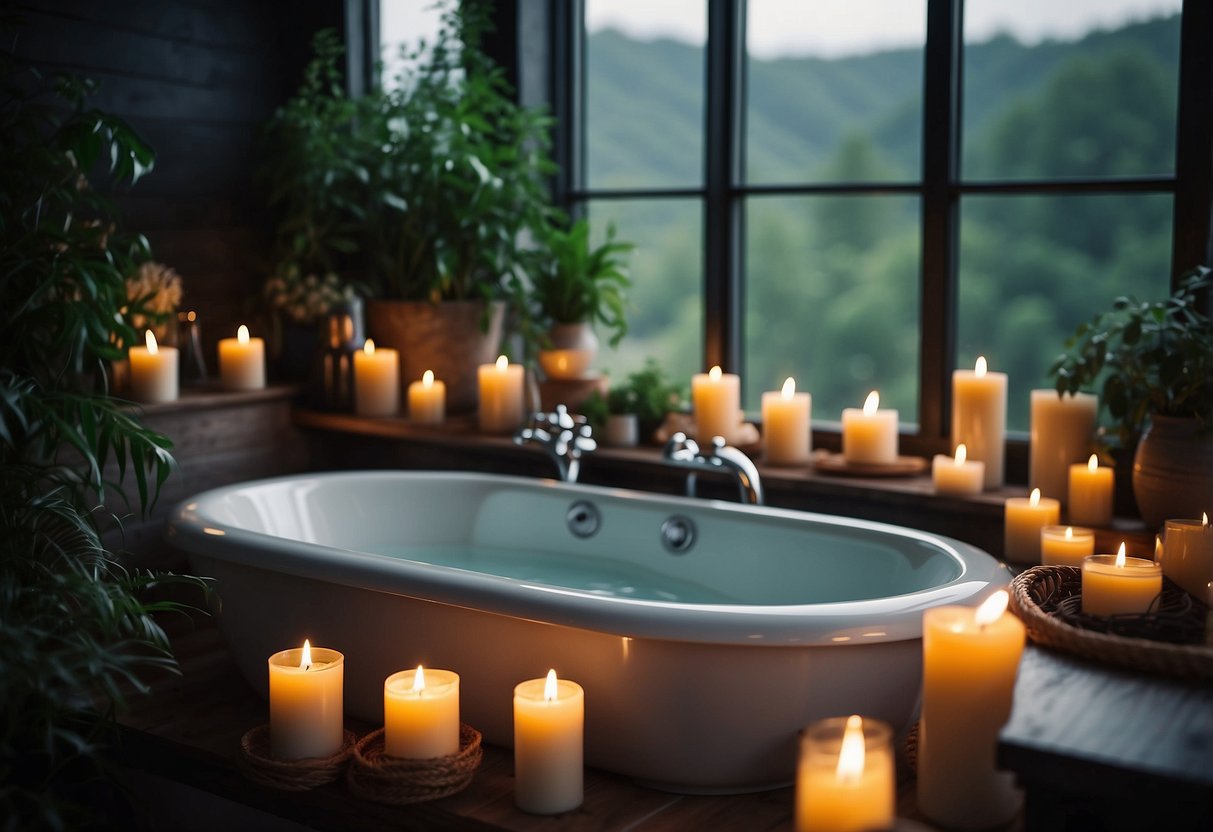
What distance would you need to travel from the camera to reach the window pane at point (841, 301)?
11828 mm

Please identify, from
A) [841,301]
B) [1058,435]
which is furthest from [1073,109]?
[1058,435]

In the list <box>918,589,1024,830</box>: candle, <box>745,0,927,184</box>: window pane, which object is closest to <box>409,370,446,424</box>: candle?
<box>918,589,1024,830</box>: candle

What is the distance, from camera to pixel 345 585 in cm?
226

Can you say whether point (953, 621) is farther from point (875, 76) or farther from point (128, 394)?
point (875, 76)

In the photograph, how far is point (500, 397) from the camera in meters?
3.27

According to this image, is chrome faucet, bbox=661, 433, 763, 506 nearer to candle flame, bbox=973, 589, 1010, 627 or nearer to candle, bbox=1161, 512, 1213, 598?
candle, bbox=1161, 512, 1213, 598

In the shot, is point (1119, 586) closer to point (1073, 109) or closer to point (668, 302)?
point (1073, 109)

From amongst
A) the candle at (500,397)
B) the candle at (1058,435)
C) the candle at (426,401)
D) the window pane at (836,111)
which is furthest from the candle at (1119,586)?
the window pane at (836,111)

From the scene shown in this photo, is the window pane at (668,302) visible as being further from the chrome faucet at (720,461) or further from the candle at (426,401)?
the chrome faucet at (720,461)

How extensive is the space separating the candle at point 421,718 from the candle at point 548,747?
5.2 inches

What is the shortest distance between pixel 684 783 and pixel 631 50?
3127mm

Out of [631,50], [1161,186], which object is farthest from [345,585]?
[631,50]

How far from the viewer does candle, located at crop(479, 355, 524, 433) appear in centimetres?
327

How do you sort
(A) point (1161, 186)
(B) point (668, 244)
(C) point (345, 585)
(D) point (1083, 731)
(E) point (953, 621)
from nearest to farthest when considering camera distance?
(D) point (1083, 731) < (E) point (953, 621) < (C) point (345, 585) < (A) point (1161, 186) < (B) point (668, 244)
